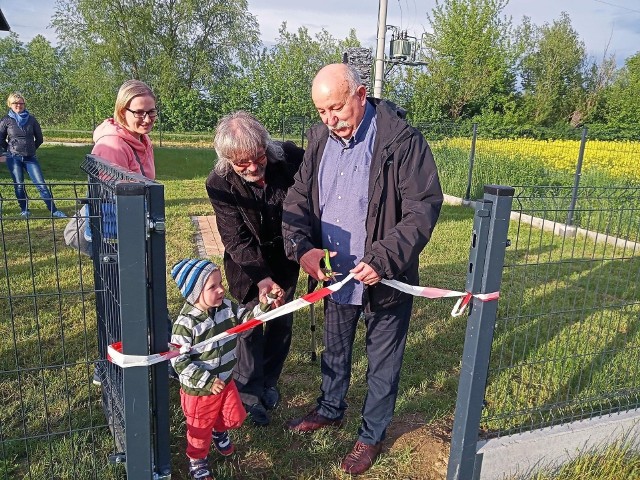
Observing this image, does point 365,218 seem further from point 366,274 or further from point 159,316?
point 159,316

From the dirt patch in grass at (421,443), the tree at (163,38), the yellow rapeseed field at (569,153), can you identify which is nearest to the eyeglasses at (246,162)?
the dirt patch in grass at (421,443)

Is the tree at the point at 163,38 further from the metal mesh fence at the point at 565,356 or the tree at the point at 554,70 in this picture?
the metal mesh fence at the point at 565,356

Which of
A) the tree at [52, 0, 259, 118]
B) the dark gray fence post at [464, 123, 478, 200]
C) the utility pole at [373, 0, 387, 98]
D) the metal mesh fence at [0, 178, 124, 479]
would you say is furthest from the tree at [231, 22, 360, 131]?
the metal mesh fence at [0, 178, 124, 479]

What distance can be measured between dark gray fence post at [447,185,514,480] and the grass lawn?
1.18 ft

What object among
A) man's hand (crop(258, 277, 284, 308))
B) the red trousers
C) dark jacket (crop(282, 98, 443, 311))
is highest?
dark jacket (crop(282, 98, 443, 311))

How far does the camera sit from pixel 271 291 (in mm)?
2799

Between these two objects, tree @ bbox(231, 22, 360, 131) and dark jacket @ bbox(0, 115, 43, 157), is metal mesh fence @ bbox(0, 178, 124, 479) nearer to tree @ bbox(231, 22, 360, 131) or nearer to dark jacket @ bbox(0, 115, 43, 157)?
dark jacket @ bbox(0, 115, 43, 157)

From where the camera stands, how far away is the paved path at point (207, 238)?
260 inches

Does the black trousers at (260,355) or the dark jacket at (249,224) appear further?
the black trousers at (260,355)

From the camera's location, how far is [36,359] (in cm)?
368

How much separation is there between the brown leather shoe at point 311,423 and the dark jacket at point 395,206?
3.00 ft

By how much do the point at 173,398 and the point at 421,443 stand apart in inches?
60.6

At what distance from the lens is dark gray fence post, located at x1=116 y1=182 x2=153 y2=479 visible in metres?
1.74

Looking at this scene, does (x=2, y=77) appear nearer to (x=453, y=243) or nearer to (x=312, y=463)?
(x=453, y=243)
